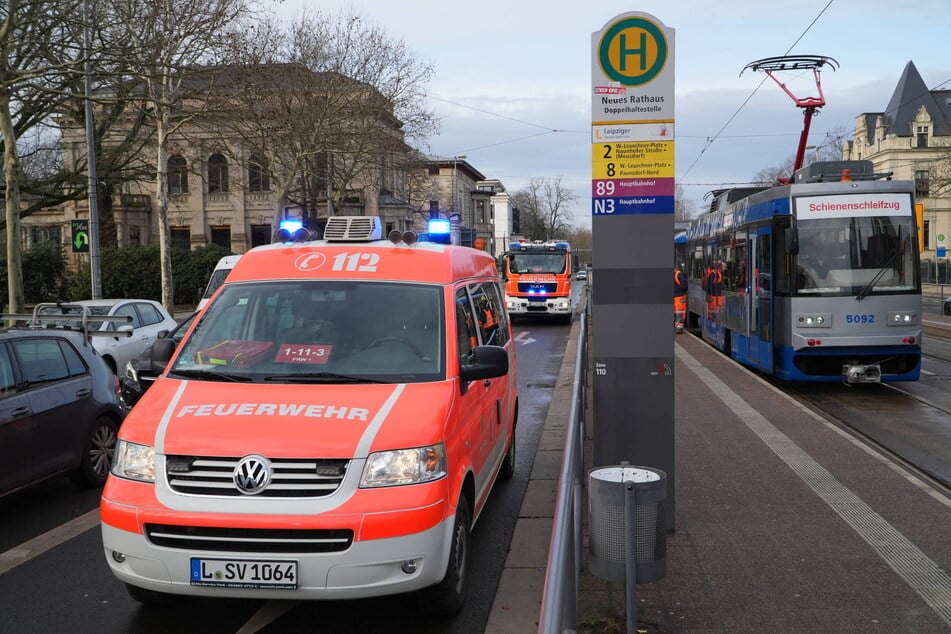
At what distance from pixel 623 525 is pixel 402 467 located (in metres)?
→ 1.13

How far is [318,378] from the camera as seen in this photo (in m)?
4.79

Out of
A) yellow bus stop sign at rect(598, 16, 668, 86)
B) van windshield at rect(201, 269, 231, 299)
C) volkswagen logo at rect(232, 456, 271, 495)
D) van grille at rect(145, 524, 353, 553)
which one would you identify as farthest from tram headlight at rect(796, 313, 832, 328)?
van windshield at rect(201, 269, 231, 299)

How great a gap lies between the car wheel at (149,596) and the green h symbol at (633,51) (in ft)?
13.9

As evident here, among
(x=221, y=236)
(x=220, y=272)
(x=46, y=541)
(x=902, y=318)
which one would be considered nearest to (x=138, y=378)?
(x=46, y=541)

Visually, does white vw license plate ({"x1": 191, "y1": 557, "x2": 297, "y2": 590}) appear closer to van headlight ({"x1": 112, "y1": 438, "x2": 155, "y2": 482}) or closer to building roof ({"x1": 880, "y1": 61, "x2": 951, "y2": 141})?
van headlight ({"x1": 112, "y1": 438, "x2": 155, "y2": 482})

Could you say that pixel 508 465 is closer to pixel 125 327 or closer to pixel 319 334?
pixel 319 334

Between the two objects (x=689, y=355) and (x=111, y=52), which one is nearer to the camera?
(x=111, y=52)

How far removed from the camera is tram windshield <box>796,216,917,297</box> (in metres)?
11.5

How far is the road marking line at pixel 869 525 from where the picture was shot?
187 inches

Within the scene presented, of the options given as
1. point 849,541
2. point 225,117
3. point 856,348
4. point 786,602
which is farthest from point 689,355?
point 225,117

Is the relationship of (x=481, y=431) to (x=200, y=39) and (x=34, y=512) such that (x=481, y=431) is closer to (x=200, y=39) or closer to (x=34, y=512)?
(x=34, y=512)

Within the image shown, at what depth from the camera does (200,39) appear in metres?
21.3

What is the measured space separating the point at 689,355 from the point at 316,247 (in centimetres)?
1212

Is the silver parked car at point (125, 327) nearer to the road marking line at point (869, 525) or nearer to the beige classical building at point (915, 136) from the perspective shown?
the road marking line at point (869, 525)
